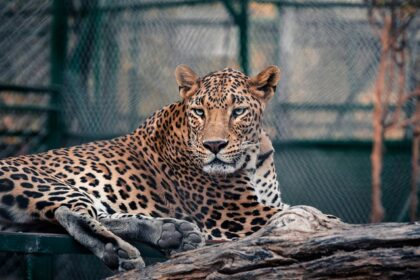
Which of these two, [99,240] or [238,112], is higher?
[238,112]

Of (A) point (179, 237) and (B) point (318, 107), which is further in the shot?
(B) point (318, 107)

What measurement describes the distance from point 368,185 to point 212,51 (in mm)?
2499

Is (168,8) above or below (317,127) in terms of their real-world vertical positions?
above

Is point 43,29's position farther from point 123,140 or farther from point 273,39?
point 123,140

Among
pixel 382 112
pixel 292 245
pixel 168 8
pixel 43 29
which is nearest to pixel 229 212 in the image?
pixel 292 245

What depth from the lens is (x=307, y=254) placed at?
4.28 metres

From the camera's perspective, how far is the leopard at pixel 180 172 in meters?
5.74

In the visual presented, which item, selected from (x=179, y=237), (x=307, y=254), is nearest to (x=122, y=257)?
(x=179, y=237)

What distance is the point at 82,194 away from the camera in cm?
587

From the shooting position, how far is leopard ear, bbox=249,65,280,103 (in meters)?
6.39

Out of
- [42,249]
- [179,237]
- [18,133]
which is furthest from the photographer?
[18,133]

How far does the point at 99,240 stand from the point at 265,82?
2053 millimetres

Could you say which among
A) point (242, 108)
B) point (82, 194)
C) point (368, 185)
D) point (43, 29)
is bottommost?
point (368, 185)

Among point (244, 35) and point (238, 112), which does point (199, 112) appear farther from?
point (244, 35)
